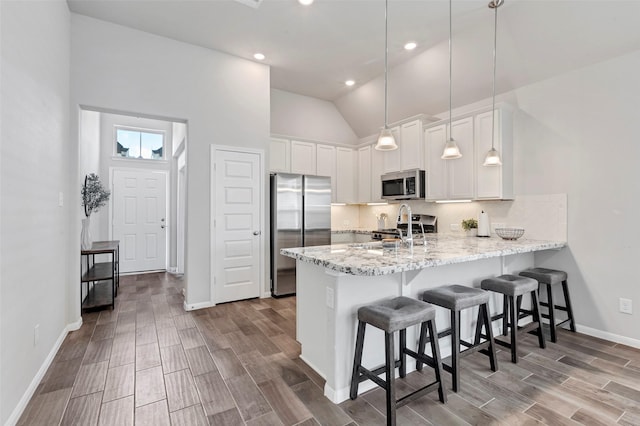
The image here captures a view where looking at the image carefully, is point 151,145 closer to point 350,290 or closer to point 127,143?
point 127,143

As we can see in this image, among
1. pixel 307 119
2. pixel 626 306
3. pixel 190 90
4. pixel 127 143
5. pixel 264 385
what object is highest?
pixel 307 119

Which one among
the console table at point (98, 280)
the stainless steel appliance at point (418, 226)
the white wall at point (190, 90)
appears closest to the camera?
the white wall at point (190, 90)

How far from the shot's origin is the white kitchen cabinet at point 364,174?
5.63 meters

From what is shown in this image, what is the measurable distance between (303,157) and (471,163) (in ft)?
8.73

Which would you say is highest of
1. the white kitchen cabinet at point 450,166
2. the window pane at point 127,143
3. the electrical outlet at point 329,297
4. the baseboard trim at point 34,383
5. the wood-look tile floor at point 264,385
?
the window pane at point 127,143

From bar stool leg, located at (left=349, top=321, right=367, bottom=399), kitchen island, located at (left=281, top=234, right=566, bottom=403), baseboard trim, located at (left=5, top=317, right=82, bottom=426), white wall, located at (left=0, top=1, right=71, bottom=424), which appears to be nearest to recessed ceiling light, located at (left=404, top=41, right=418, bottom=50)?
kitchen island, located at (left=281, top=234, right=566, bottom=403)

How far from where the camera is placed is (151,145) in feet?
20.9

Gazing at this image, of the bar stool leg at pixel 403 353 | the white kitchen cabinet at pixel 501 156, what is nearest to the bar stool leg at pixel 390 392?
the bar stool leg at pixel 403 353

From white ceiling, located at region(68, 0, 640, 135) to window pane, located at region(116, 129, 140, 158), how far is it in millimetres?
3208

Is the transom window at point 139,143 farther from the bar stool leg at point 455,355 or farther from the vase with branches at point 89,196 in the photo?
the bar stool leg at point 455,355

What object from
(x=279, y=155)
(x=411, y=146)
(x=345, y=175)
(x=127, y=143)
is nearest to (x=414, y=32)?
(x=411, y=146)

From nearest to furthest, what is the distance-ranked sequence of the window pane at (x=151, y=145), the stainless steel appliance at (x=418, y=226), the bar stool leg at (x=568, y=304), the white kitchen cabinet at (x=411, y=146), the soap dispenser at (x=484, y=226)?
the bar stool leg at (x=568, y=304) < the soap dispenser at (x=484, y=226) < the white kitchen cabinet at (x=411, y=146) < the stainless steel appliance at (x=418, y=226) < the window pane at (x=151, y=145)

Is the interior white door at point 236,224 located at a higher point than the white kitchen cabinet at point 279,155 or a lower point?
lower

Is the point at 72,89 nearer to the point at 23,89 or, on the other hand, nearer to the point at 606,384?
the point at 23,89
